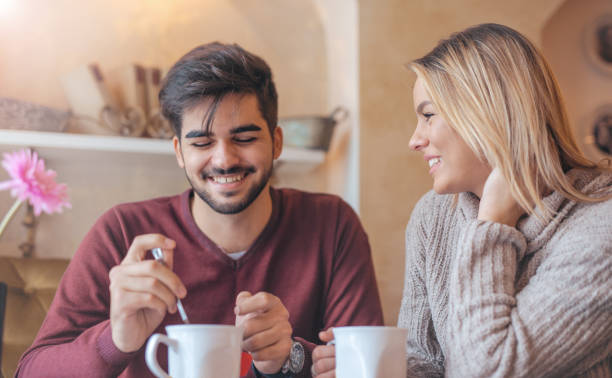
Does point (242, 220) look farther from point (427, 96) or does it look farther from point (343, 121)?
point (343, 121)

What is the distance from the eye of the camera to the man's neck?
4.42 ft

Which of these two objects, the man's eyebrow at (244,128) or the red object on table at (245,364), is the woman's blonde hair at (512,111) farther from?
the red object on table at (245,364)

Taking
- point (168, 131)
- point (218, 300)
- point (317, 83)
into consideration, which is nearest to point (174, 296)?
point (218, 300)

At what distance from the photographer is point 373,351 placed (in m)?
0.76

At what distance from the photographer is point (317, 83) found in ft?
8.02

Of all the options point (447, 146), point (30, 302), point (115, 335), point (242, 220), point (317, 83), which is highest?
point (317, 83)

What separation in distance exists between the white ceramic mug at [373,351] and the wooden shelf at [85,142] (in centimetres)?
135

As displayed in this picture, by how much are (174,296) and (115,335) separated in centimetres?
14

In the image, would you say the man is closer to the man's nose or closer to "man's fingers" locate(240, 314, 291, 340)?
the man's nose

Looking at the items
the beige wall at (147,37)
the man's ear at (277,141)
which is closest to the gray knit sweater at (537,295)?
the man's ear at (277,141)

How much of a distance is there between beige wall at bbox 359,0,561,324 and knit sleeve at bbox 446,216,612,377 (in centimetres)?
119

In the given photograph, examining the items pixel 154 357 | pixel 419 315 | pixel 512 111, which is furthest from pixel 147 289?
pixel 512 111

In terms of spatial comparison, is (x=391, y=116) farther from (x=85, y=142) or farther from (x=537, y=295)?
(x=537, y=295)

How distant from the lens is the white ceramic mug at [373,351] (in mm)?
755
